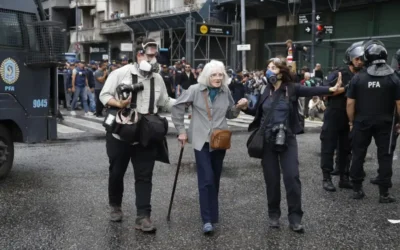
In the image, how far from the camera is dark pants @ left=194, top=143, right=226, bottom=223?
5.03 metres

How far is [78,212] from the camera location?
569 centimetres

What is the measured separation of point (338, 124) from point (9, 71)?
4499 millimetres

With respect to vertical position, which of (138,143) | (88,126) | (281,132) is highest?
(281,132)

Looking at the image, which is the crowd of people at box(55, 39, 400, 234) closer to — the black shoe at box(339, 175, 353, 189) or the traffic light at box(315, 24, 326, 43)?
the black shoe at box(339, 175, 353, 189)

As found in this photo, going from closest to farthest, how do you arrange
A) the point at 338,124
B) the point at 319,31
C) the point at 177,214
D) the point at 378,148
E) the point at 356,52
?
the point at 177,214 → the point at 378,148 → the point at 356,52 → the point at 338,124 → the point at 319,31

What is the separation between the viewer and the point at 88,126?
46.6 ft

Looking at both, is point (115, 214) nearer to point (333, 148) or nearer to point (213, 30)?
point (333, 148)

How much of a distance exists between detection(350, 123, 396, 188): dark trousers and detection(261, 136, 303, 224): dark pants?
1453 millimetres

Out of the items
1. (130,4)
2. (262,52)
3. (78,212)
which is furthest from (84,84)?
(130,4)

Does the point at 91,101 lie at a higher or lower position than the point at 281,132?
lower

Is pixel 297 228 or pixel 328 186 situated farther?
pixel 328 186

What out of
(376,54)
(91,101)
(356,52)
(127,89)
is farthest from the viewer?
(91,101)

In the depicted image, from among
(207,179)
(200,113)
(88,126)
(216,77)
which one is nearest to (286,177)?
(207,179)

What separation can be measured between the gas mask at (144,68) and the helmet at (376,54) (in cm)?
279
